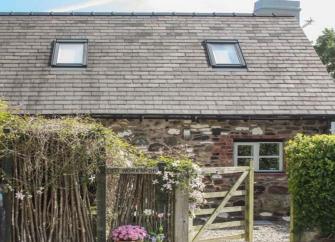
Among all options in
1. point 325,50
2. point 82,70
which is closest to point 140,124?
point 82,70

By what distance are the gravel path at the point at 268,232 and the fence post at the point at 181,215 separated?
2381 mm

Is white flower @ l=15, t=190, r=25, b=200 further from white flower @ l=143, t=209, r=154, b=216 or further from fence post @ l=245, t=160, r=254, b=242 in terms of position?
fence post @ l=245, t=160, r=254, b=242

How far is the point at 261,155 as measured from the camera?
521 inches

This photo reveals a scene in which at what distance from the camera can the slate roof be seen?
13102 millimetres

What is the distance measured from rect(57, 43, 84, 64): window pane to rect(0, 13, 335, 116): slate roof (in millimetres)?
269

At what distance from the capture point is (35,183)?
303 inches

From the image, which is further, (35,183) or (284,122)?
(284,122)

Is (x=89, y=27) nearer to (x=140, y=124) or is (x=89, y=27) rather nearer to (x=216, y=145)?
(x=140, y=124)

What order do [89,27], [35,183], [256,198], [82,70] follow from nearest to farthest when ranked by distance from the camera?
[35,183] → [256,198] → [82,70] → [89,27]

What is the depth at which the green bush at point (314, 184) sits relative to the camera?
8.73m

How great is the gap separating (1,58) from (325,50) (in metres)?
20.6

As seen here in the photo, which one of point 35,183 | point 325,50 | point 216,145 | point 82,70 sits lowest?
point 35,183

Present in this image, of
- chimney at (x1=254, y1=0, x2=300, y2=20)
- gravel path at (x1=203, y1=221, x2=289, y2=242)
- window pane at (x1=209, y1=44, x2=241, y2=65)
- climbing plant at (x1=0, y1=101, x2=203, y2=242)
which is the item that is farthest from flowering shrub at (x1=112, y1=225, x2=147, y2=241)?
chimney at (x1=254, y1=0, x2=300, y2=20)

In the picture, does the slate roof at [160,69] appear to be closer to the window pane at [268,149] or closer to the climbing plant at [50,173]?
the window pane at [268,149]
